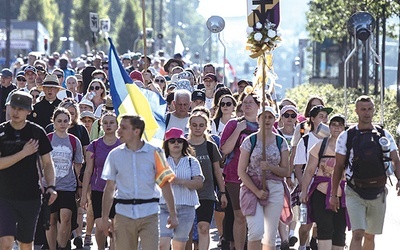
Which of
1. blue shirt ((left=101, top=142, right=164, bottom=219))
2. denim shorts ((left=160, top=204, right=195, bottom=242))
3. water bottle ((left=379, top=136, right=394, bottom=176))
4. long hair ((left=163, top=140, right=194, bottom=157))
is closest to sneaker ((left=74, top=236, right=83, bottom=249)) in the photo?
denim shorts ((left=160, top=204, right=195, bottom=242))

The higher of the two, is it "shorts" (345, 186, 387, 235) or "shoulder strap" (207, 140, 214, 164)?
"shoulder strap" (207, 140, 214, 164)

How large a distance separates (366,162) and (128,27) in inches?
3476

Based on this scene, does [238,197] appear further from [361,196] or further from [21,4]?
[21,4]

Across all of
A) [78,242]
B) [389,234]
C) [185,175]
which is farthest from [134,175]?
[389,234]

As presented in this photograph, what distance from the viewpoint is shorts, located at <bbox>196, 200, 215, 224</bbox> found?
14.0m

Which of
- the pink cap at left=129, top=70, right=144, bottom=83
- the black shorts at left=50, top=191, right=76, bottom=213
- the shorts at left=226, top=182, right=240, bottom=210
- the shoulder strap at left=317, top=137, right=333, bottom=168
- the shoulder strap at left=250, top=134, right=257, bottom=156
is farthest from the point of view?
the pink cap at left=129, top=70, right=144, bottom=83

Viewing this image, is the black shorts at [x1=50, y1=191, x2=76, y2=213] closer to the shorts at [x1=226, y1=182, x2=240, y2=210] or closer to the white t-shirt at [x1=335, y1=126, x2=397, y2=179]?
the shorts at [x1=226, y1=182, x2=240, y2=210]

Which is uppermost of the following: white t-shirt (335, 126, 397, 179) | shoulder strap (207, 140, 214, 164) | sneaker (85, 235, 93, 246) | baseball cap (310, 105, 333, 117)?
baseball cap (310, 105, 333, 117)

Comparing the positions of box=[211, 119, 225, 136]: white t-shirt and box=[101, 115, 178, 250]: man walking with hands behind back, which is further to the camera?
box=[211, 119, 225, 136]: white t-shirt

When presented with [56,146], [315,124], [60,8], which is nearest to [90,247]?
[56,146]

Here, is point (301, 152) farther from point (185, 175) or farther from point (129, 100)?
point (185, 175)

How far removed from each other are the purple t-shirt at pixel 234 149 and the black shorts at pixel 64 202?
1.80 m

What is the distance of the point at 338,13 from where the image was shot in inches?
1875

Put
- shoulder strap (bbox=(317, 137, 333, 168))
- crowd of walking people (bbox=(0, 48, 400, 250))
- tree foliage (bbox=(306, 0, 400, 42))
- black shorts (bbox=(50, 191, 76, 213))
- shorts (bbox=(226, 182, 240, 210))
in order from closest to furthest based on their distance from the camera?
crowd of walking people (bbox=(0, 48, 400, 250)), shoulder strap (bbox=(317, 137, 333, 168)), shorts (bbox=(226, 182, 240, 210)), black shorts (bbox=(50, 191, 76, 213)), tree foliage (bbox=(306, 0, 400, 42))
